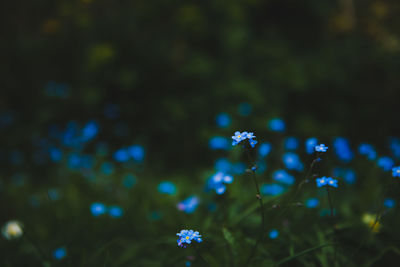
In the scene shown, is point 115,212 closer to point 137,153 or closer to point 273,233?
point 137,153

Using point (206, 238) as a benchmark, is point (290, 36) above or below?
above

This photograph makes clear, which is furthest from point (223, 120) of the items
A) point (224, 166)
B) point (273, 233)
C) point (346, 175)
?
point (273, 233)

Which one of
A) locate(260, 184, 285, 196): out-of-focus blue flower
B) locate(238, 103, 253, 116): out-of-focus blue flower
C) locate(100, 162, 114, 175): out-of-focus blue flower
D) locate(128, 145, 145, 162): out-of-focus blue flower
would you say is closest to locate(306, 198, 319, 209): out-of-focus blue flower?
locate(260, 184, 285, 196): out-of-focus blue flower

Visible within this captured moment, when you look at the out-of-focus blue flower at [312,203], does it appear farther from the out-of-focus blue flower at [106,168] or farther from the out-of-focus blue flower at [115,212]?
the out-of-focus blue flower at [106,168]

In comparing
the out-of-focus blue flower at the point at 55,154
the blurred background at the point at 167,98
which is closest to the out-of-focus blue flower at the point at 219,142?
the blurred background at the point at 167,98

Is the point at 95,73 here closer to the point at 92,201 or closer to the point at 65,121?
the point at 65,121

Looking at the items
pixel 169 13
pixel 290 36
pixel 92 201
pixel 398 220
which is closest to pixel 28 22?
pixel 169 13

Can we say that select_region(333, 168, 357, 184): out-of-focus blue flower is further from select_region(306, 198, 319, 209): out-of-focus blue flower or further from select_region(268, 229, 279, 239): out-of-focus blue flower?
select_region(268, 229, 279, 239): out-of-focus blue flower
